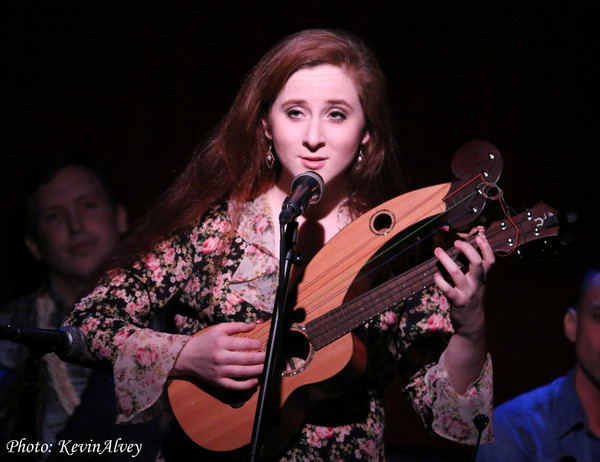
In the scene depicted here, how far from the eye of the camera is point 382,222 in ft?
5.94

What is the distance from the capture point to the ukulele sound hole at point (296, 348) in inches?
70.0

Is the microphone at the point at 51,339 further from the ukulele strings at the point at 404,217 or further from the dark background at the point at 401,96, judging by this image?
the dark background at the point at 401,96

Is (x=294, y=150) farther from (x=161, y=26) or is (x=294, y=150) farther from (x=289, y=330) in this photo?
(x=161, y=26)

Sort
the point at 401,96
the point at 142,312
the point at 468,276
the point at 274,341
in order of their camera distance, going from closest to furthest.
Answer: the point at 274,341 → the point at 468,276 → the point at 142,312 → the point at 401,96

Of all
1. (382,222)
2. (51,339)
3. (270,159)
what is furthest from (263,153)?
(51,339)

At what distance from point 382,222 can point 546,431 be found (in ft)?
4.02

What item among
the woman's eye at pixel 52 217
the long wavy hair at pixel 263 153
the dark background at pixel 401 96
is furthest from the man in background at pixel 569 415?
the woman's eye at pixel 52 217

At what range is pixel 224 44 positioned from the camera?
3.15 metres

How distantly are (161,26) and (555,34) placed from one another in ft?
6.18

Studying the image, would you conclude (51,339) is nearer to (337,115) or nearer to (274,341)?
(274,341)

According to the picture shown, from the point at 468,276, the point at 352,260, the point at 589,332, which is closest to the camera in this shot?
the point at 468,276

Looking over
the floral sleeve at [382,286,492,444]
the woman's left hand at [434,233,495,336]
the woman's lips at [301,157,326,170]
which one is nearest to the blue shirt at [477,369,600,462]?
the floral sleeve at [382,286,492,444]

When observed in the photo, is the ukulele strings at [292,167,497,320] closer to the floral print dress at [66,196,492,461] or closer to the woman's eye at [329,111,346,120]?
the floral print dress at [66,196,492,461]

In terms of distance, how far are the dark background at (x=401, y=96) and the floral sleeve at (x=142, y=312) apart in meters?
0.76
